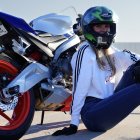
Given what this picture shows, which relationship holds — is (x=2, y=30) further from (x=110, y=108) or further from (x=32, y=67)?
(x=110, y=108)

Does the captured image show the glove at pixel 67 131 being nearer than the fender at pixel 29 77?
No

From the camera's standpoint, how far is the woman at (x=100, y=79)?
398cm

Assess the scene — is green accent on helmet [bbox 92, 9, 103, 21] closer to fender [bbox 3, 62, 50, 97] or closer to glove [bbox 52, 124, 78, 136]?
fender [bbox 3, 62, 50, 97]

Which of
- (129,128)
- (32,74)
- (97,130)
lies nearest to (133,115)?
(129,128)

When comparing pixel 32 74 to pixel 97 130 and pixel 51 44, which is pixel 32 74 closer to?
pixel 51 44

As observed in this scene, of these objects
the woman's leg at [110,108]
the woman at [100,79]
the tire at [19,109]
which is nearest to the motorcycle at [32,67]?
the tire at [19,109]

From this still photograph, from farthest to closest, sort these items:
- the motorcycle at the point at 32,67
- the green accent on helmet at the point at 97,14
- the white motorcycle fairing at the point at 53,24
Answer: the white motorcycle fairing at the point at 53,24 → the green accent on helmet at the point at 97,14 → the motorcycle at the point at 32,67

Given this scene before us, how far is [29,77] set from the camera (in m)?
4.13

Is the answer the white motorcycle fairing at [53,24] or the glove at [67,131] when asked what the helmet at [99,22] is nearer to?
the white motorcycle fairing at [53,24]

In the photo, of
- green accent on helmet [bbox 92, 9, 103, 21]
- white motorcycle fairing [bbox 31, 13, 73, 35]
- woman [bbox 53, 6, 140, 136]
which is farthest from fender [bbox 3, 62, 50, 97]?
green accent on helmet [bbox 92, 9, 103, 21]

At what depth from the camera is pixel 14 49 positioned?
4188mm

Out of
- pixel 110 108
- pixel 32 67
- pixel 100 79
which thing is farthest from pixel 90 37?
pixel 110 108

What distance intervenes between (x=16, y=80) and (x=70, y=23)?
0.97 meters

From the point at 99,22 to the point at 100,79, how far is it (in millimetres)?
495
